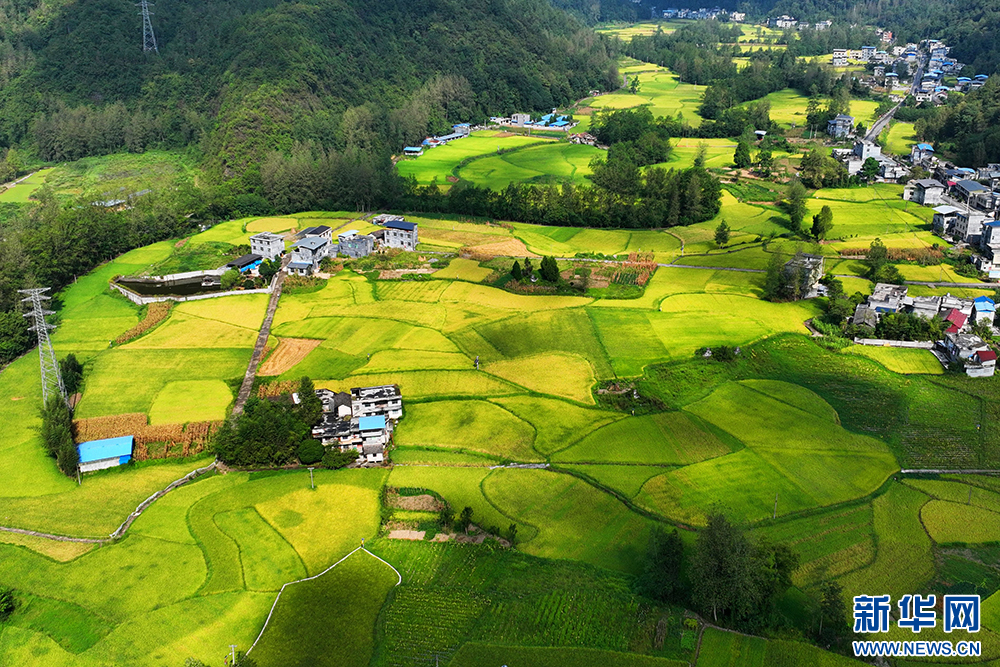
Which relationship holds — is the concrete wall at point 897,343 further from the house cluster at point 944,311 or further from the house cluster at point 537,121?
the house cluster at point 537,121

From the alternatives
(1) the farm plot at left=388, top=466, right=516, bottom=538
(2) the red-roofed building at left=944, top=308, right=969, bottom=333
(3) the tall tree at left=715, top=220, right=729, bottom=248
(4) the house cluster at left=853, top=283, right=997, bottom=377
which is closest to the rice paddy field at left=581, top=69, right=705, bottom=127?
(3) the tall tree at left=715, top=220, right=729, bottom=248

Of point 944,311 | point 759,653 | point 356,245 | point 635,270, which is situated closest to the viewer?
point 759,653

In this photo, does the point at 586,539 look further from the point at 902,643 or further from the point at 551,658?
the point at 902,643

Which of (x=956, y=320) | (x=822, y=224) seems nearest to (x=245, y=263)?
(x=822, y=224)

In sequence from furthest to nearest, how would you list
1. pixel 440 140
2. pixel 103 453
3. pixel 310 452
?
pixel 440 140 → pixel 103 453 → pixel 310 452

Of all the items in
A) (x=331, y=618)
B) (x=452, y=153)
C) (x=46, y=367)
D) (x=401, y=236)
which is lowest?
(x=452, y=153)

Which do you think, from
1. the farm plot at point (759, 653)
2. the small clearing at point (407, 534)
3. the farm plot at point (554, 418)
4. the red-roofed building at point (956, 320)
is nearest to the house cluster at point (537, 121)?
the red-roofed building at point (956, 320)

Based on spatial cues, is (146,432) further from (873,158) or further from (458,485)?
(873,158)
